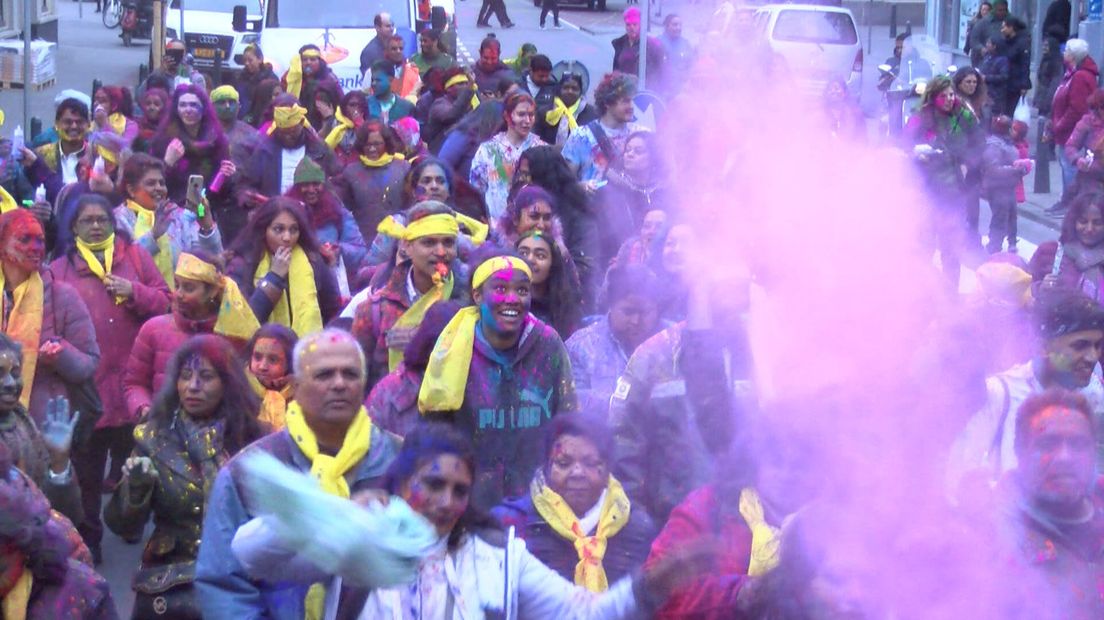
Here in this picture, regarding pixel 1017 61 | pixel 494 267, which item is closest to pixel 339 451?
pixel 494 267

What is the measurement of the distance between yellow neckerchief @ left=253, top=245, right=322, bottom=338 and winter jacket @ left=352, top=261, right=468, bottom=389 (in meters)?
0.99

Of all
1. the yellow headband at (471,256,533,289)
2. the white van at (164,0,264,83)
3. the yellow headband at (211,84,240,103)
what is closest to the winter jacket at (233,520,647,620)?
the yellow headband at (471,256,533,289)

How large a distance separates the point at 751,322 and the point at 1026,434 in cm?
176

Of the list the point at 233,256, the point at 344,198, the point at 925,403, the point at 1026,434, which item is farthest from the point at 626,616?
the point at 344,198

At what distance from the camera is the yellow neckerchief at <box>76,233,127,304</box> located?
Answer: 322 inches

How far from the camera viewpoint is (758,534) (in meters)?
4.63

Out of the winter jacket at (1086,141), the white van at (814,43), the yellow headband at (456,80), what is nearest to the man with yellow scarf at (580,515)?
the white van at (814,43)

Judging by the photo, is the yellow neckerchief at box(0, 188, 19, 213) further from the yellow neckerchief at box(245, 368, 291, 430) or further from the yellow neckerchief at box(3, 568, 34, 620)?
the yellow neckerchief at box(3, 568, 34, 620)

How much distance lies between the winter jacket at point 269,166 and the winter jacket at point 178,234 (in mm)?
1143

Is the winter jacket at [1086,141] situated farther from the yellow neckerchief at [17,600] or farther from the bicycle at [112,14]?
the bicycle at [112,14]

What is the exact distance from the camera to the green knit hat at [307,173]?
9336 mm

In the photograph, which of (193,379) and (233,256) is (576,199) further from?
(193,379)

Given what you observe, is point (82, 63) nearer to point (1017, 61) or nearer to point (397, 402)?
point (1017, 61)

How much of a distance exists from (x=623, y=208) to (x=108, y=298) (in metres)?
2.82
